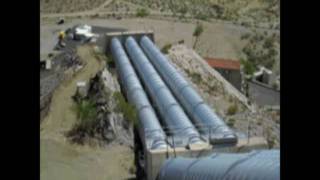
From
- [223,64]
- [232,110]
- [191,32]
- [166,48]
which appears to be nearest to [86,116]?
[232,110]

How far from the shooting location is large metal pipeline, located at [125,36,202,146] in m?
15.0

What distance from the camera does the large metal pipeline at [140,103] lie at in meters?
14.8

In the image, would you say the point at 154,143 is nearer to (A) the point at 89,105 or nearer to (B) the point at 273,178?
(A) the point at 89,105

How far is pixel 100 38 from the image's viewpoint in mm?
30469

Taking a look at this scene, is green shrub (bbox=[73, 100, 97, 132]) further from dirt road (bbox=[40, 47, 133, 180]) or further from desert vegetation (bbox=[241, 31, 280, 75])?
desert vegetation (bbox=[241, 31, 280, 75])

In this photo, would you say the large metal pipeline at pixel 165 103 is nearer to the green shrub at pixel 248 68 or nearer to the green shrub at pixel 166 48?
the green shrub at pixel 166 48

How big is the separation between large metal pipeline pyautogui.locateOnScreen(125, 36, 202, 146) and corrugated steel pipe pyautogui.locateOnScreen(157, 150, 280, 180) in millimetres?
1409

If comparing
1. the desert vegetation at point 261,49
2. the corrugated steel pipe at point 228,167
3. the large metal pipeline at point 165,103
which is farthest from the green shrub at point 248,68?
the corrugated steel pipe at point 228,167

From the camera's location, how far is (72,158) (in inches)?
644

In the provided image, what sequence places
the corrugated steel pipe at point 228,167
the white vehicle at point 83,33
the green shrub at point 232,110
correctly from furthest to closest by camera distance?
the white vehicle at point 83,33
the green shrub at point 232,110
the corrugated steel pipe at point 228,167

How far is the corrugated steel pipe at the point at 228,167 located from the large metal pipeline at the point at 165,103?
4.62 feet

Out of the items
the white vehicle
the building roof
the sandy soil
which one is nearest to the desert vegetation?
the sandy soil

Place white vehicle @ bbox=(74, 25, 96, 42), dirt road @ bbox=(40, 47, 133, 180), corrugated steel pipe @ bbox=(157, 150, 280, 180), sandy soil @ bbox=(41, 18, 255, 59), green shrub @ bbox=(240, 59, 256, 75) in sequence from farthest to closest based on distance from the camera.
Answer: sandy soil @ bbox=(41, 18, 255, 59)
white vehicle @ bbox=(74, 25, 96, 42)
green shrub @ bbox=(240, 59, 256, 75)
dirt road @ bbox=(40, 47, 133, 180)
corrugated steel pipe @ bbox=(157, 150, 280, 180)

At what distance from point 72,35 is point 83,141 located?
59.5 ft
